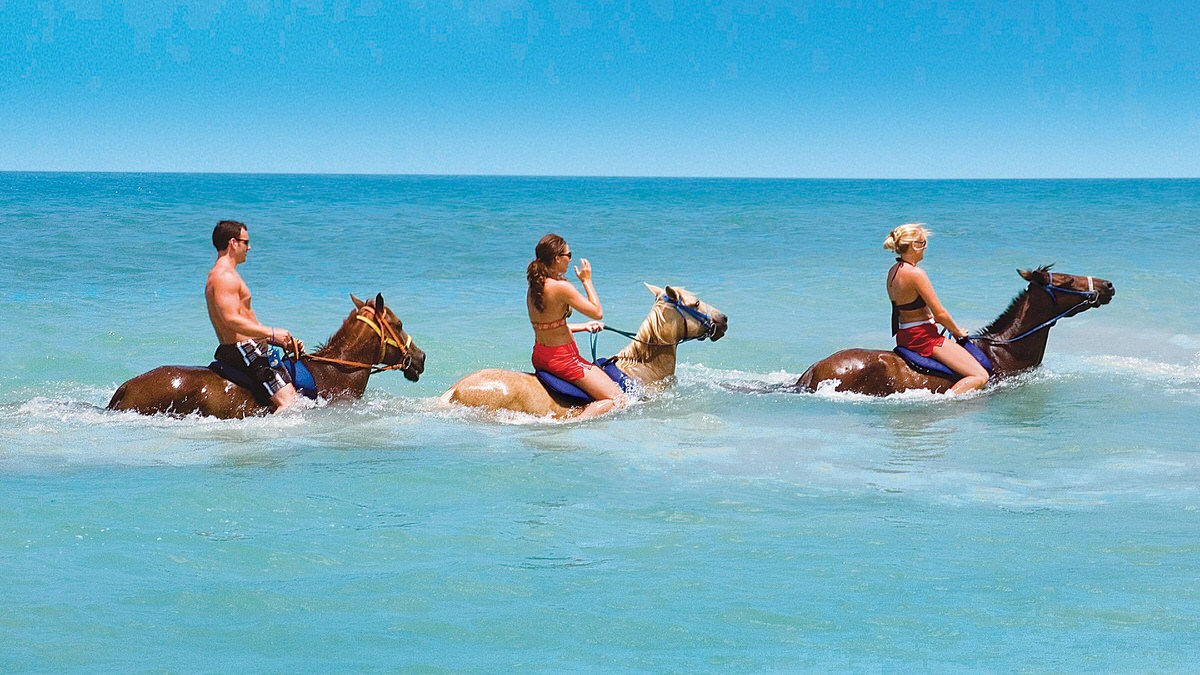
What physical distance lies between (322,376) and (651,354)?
2.55m

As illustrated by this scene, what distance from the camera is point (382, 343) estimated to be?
9094 millimetres

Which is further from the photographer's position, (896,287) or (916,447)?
(896,287)

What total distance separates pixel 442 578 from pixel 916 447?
3995 millimetres

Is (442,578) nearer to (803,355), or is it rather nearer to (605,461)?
(605,461)

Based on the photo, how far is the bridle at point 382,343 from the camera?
9.06 meters

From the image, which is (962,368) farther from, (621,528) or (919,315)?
(621,528)

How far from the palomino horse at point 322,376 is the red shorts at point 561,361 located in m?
0.96

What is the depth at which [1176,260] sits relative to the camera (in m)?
27.6

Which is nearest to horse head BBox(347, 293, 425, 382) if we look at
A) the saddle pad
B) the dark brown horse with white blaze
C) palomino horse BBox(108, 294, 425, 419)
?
palomino horse BBox(108, 294, 425, 419)

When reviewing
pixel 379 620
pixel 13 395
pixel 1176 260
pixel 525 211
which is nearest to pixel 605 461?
pixel 379 620

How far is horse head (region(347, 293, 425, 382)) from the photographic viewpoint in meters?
9.10

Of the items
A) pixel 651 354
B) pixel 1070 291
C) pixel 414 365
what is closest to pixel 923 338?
pixel 1070 291

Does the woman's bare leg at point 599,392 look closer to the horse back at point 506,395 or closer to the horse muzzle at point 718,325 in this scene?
the horse back at point 506,395

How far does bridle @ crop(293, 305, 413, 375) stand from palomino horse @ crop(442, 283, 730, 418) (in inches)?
16.7
